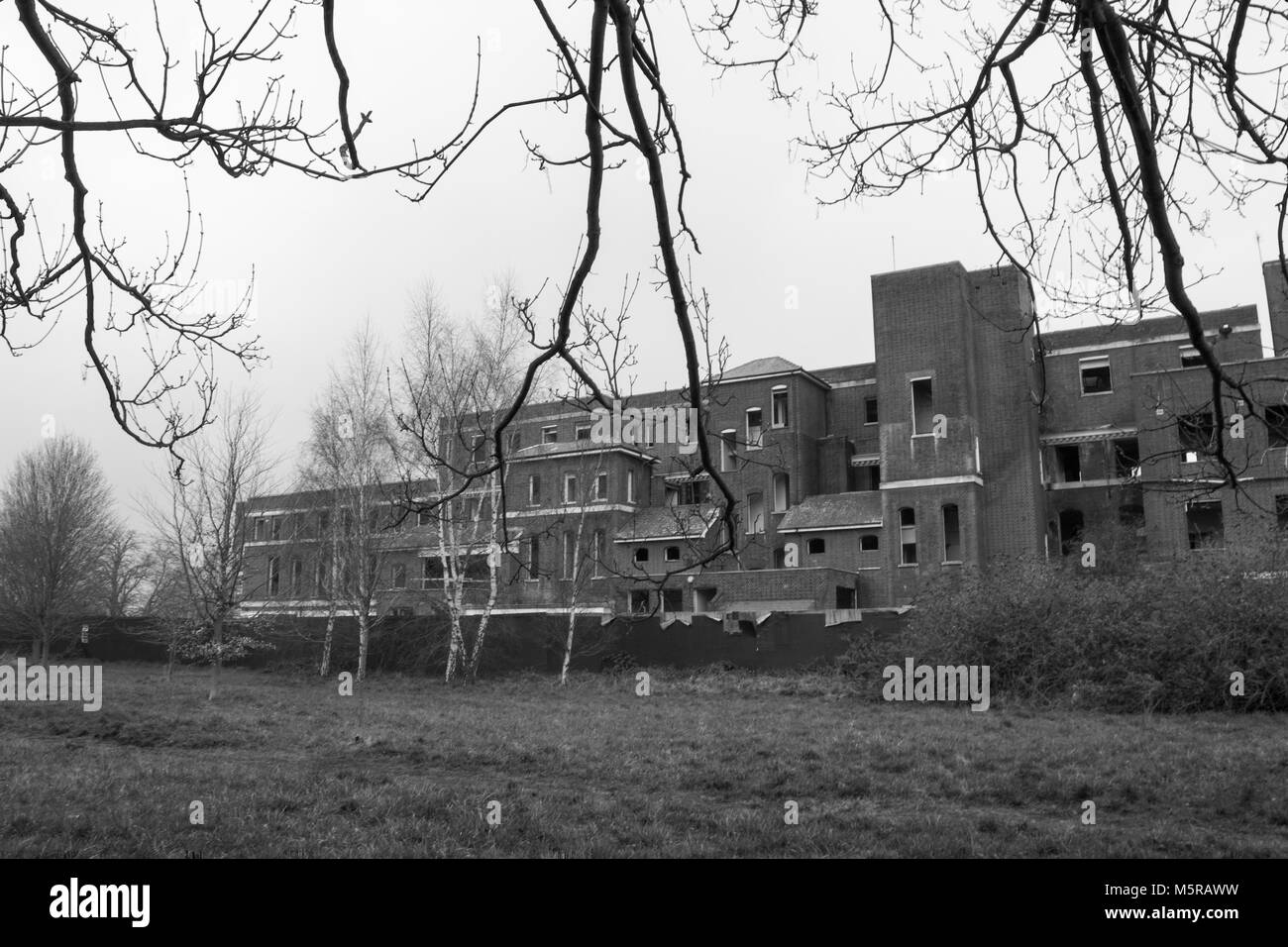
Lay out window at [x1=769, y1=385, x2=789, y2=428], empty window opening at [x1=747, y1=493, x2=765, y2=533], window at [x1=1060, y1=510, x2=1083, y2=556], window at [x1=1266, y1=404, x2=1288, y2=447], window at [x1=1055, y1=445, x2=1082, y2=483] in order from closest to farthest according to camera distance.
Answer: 1. window at [x1=1266, y1=404, x2=1288, y2=447]
2. window at [x1=1060, y1=510, x2=1083, y2=556]
3. window at [x1=1055, y1=445, x2=1082, y2=483]
4. empty window opening at [x1=747, y1=493, x2=765, y2=533]
5. window at [x1=769, y1=385, x2=789, y2=428]

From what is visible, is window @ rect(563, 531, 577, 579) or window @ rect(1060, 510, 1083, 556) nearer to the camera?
window @ rect(563, 531, 577, 579)

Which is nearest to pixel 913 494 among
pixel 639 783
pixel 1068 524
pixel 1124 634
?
pixel 1068 524

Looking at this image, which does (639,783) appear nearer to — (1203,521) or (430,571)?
(430,571)

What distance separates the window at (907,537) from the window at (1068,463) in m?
9.30

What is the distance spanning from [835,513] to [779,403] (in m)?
8.25

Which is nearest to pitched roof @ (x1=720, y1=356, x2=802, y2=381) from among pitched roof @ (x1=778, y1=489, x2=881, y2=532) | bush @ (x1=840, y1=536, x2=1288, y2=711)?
pitched roof @ (x1=778, y1=489, x2=881, y2=532)

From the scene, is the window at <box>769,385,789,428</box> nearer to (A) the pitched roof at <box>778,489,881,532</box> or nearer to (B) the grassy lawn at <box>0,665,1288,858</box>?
(A) the pitched roof at <box>778,489,881,532</box>

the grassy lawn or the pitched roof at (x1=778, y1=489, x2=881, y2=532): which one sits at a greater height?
the pitched roof at (x1=778, y1=489, x2=881, y2=532)

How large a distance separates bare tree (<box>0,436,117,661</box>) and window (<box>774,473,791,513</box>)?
26.7 m

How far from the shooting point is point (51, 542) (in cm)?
3184

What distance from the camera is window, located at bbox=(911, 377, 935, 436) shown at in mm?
39719

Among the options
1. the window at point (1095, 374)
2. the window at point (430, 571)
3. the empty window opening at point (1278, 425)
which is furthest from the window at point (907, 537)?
the empty window opening at point (1278, 425)
